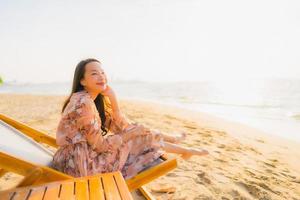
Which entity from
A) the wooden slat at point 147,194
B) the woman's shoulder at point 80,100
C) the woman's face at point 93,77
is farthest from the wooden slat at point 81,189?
the wooden slat at point 147,194

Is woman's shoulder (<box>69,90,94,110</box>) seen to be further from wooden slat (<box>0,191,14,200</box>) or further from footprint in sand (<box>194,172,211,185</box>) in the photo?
footprint in sand (<box>194,172,211,185</box>)

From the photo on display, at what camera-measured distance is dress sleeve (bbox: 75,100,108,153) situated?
100 inches

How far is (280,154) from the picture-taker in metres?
6.27

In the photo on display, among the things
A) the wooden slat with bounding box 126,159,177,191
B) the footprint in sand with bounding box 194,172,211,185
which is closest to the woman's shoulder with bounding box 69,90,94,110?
the wooden slat with bounding box 126,159,177,191

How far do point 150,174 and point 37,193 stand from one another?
2.89 feet

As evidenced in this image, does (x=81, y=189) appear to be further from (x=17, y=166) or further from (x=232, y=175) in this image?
(x=232, y=175)

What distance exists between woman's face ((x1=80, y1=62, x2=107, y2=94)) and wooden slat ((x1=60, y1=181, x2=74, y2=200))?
1009mm

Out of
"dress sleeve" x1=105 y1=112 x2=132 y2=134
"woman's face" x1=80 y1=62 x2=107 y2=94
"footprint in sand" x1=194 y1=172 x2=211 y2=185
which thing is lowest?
"footprint in sand" x1=194 y1=172 x2=211 y2=185

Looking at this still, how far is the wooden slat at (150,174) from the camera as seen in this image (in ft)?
7.94

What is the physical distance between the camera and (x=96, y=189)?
6.39 feet

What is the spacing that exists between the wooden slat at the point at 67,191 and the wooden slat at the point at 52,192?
0.03 m

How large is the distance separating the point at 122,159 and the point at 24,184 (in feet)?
2.89

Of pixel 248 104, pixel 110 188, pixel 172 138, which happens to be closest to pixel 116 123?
pixel 172 138

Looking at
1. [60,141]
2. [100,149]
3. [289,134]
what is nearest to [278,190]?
[100,149]
